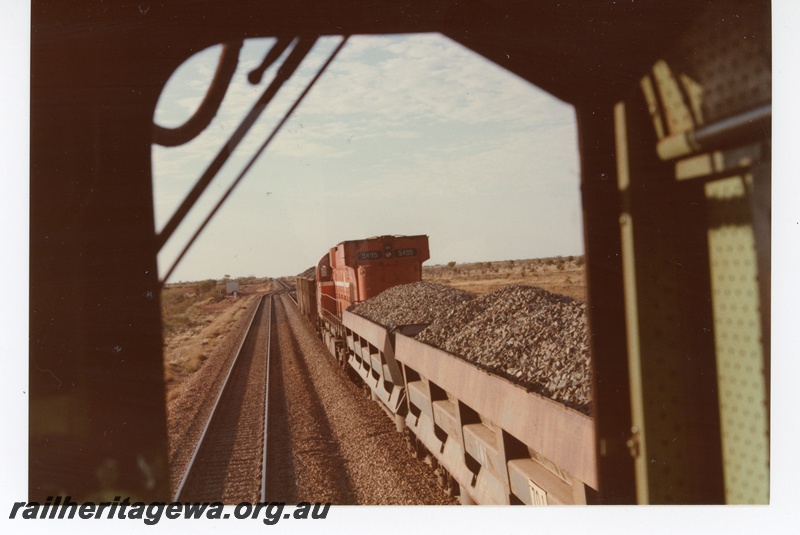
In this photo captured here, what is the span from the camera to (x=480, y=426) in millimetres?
3676

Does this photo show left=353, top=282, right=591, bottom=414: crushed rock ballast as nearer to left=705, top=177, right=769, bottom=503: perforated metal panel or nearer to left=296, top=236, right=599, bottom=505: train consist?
left=296, top=236, right=599, bottom=505: train consist

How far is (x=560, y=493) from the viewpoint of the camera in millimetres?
2756

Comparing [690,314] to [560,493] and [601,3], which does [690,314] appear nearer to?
[560,493]

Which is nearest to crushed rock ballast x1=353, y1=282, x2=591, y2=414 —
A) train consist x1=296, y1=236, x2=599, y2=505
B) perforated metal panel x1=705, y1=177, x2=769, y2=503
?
train consist x1=296, y1=236, x2=599, y2=505

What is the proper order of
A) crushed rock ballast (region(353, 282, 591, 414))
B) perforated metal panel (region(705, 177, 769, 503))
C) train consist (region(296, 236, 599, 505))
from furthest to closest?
crushed rock ballast (region(353, 282, 591, 414)), train consist (region(296, 236, 599, 505)), perforated metal panel (region(705, 177, 769, 503))

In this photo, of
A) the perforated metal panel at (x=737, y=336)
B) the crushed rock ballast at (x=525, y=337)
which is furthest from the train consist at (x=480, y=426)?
the perforated metal panel at (x=737, y=336)

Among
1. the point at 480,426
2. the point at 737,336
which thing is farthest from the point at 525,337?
the point at 737,336

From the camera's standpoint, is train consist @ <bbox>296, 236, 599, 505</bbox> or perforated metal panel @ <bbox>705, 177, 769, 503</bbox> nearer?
perforated metal panel @ <bbox>705, 177, 769, 503</bbox>

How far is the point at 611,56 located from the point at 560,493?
2.12 meters

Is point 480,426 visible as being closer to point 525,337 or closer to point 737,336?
point 525,337

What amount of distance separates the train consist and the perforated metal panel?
724 mm

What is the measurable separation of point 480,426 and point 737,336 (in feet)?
5.33

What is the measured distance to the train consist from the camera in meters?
2.59

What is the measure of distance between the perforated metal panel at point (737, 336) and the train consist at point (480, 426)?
2.38 feet
